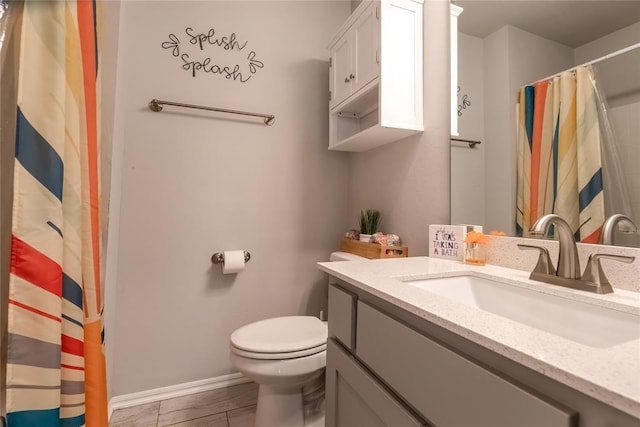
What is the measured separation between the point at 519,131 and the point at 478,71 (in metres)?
0.33

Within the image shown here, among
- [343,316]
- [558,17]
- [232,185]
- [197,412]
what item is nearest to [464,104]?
[558,17]

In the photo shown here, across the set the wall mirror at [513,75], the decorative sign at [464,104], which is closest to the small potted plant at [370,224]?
the wall mirror at [513,75]

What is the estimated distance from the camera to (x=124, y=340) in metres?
1.47

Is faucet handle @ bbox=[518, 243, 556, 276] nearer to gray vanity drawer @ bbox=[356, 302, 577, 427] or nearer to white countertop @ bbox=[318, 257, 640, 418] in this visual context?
white countertop @ bbox=[318, 257, 640, 418]

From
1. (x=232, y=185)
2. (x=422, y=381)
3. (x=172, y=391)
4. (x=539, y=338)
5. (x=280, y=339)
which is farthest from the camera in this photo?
(x=232, y=185)

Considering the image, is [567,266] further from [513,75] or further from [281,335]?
[281,335]

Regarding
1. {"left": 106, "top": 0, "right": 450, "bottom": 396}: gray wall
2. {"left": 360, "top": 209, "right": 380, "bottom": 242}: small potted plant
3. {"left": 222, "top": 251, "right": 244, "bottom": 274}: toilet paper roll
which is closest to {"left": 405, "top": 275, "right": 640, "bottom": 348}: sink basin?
{"left": 106, "top": 0, "right": 450, "bottom": 396}: gray wall

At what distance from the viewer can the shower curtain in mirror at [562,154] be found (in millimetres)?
782

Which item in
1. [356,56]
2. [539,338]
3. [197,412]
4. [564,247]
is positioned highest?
[356,56]

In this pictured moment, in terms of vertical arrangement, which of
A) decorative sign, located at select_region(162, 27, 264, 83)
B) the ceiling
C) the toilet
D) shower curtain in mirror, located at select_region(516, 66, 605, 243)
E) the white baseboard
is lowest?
the white baseboard

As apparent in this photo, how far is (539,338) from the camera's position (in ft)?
1.46

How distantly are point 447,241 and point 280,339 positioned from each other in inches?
31.7

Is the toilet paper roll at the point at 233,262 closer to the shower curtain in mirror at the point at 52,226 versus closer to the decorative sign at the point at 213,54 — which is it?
the shower curtain in mirror at the point at 52,226

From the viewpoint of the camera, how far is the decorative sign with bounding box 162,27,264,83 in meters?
1.57
